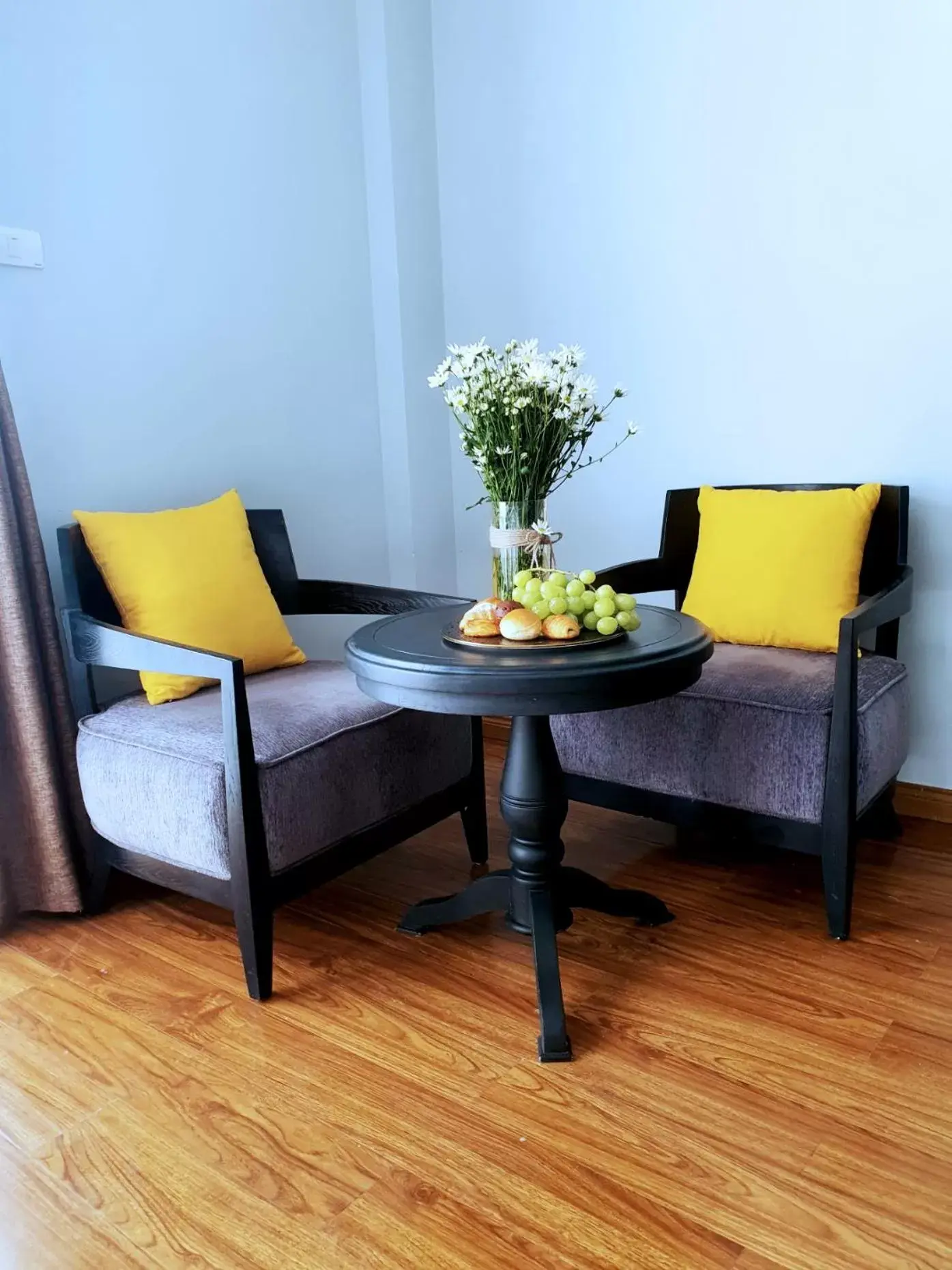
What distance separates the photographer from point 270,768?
1786mm

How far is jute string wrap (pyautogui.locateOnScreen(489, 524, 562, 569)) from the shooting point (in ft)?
5.87

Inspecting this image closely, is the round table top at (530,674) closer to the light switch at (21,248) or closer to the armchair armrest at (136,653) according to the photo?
the armchair armrest at (136,653)

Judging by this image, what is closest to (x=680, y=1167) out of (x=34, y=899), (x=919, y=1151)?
(x=919, y=1151)

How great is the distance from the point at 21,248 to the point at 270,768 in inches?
51.6

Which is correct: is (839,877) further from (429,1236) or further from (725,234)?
(725,234)

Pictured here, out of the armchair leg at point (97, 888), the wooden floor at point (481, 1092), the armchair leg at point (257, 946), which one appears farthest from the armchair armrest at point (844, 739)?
the armchair leg at point (97, 888)

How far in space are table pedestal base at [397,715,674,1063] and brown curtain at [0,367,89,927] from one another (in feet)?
2.56

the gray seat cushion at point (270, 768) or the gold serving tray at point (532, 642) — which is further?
the gray seat cushion at point (270, 768)

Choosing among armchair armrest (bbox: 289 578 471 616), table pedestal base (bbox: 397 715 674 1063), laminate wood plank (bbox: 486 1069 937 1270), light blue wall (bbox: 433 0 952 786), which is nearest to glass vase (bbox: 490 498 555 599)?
table pedestal base (bbox: 397 715 674 1063)

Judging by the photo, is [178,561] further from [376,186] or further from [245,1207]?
[376,186]

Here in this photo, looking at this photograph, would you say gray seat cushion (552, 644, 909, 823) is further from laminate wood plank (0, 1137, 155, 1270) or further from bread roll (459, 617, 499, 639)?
laminate wood plank (0, 1137, 155, 1270)

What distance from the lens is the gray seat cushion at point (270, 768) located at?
1795 mm

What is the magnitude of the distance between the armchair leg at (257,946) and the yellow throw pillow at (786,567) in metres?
1.22

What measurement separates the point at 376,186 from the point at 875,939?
254cm
